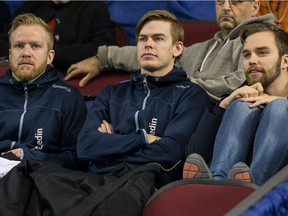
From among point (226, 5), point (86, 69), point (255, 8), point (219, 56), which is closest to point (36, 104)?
point (86, 69)

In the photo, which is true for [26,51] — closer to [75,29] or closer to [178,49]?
[178,49]

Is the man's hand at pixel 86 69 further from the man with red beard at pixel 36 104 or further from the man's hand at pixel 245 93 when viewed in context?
the man's hand at pixel 245 93

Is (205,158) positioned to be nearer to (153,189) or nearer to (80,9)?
(153,189)

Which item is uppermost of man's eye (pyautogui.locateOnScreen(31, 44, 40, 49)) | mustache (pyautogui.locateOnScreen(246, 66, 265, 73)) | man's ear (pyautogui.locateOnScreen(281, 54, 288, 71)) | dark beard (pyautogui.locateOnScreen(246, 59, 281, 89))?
man's ear (pyautogui.locateOnScreen(281, 54, 288, 71))

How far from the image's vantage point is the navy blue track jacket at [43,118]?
2.55 metres

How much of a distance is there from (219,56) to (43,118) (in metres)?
0.70

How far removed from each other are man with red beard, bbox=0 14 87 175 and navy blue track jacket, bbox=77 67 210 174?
4.7 inches

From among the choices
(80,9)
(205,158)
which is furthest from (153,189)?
(80,9)

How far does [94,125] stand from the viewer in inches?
96.6

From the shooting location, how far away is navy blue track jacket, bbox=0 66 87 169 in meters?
2.55

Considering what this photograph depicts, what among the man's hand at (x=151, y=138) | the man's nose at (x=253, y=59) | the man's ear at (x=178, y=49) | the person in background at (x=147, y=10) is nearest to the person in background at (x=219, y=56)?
the man's ear at (x=178, y=49)

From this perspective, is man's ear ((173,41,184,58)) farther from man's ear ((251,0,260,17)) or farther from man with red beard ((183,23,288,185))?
man's ear ((251,0,260,17))

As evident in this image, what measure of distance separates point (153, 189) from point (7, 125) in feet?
2.26

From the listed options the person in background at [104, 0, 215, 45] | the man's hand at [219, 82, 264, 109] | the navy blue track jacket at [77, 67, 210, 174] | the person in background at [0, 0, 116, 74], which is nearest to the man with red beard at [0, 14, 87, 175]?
the navy blue track jacket at [77, 67, 210, 174]
